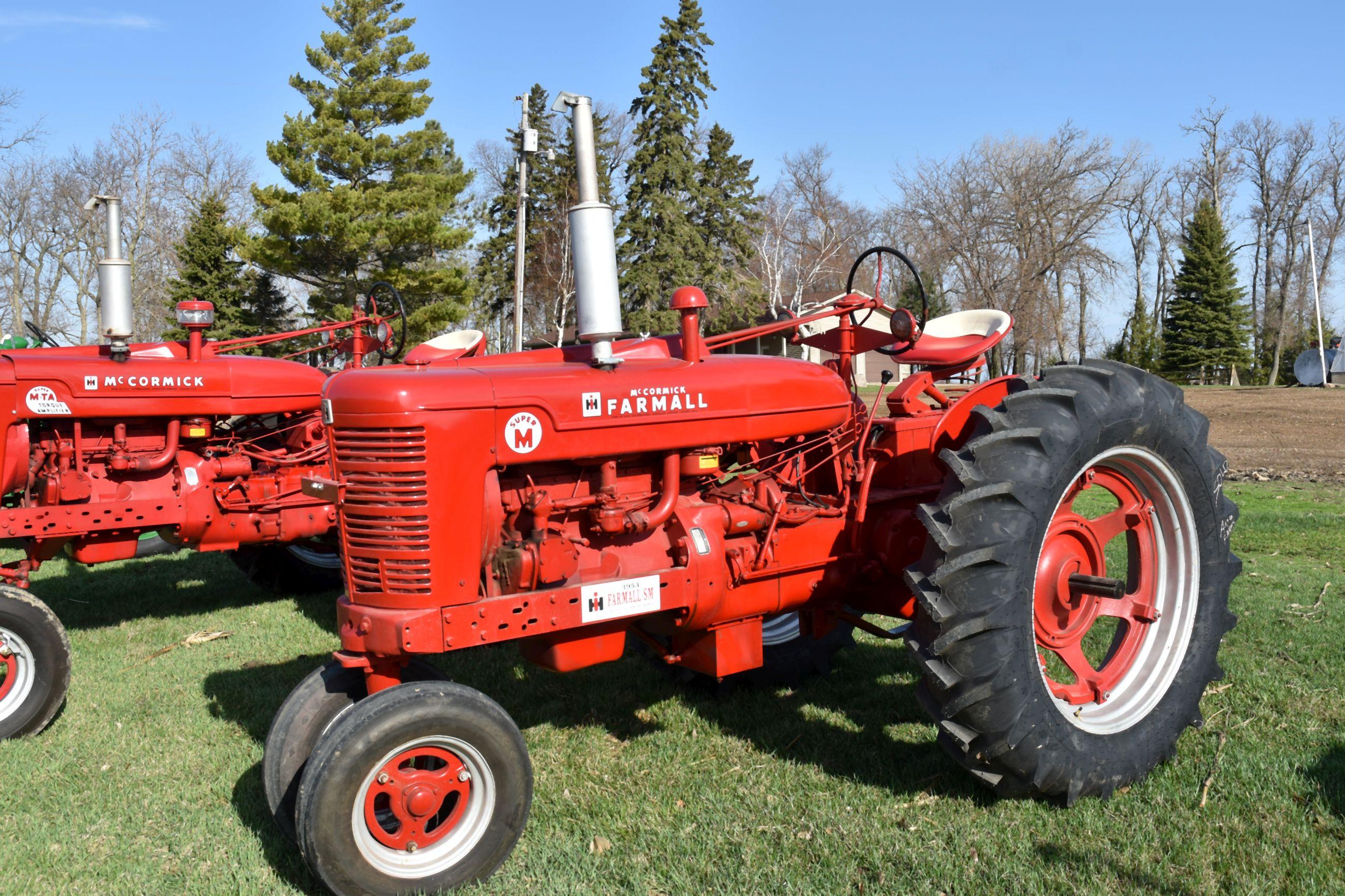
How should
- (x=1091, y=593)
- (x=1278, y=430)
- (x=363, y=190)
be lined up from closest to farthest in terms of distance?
(x=1091, y=593)
(x=1278, y=430)
(x=363, y=190)

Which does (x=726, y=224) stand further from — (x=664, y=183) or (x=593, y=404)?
(x=593, y=404)

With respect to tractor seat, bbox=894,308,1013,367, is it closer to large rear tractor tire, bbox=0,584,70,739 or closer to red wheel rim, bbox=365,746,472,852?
red wheel rim, bbox=365,746,472,852

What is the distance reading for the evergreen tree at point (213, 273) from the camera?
28.5 m

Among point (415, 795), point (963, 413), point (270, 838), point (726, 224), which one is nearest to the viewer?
point (415, 795)

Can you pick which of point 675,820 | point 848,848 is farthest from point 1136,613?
point 675,820

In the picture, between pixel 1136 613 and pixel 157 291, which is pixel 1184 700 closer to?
pixel 1136 613

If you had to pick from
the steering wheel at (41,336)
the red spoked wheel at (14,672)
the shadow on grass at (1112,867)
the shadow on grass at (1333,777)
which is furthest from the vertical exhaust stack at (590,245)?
the steering wheel at (41,336)

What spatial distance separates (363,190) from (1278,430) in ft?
77.2

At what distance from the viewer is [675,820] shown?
3.30m

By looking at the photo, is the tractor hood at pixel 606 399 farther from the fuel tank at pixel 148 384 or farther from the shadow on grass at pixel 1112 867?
the fuel tank at pixel 148 384

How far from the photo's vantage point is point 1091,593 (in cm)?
352

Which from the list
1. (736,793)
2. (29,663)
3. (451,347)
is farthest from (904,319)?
(29,663)

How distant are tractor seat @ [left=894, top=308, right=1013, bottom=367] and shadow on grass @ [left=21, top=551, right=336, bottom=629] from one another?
393 centimetres

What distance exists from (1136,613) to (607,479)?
2.10 m
